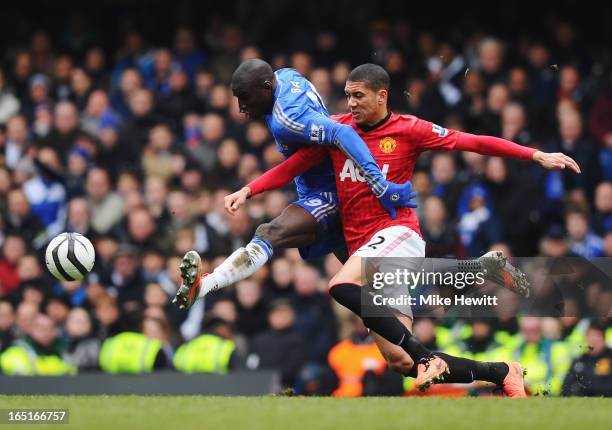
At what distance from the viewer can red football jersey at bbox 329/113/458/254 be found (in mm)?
8383

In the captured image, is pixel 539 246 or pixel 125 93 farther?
pixel 125 93

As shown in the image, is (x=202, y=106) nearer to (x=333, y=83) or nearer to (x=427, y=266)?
(x=333, y=83)

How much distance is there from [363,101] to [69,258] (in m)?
2.39

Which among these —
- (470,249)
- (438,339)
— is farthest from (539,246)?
(438,339)

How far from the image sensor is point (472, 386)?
33.7ft

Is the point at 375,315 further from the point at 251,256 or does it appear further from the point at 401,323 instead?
the point at 251,256

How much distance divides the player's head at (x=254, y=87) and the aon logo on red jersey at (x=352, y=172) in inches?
28.3

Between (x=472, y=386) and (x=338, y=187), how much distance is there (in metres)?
2.61

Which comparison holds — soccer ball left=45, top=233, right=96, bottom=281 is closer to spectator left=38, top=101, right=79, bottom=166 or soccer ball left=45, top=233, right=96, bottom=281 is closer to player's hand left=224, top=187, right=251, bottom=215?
player's hand left=224, top=187, right=251, bottom=215

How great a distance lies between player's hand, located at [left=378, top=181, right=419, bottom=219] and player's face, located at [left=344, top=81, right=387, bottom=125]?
49 cm

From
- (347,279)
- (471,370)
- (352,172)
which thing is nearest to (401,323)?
(347,279)

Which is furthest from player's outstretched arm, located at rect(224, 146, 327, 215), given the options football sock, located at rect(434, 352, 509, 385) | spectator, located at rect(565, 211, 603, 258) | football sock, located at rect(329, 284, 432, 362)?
spectator, located at rect(565, 211, 603, 258)

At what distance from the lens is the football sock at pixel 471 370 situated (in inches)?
324

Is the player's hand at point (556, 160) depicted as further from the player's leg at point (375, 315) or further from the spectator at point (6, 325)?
the spectator at point (6, 325)
